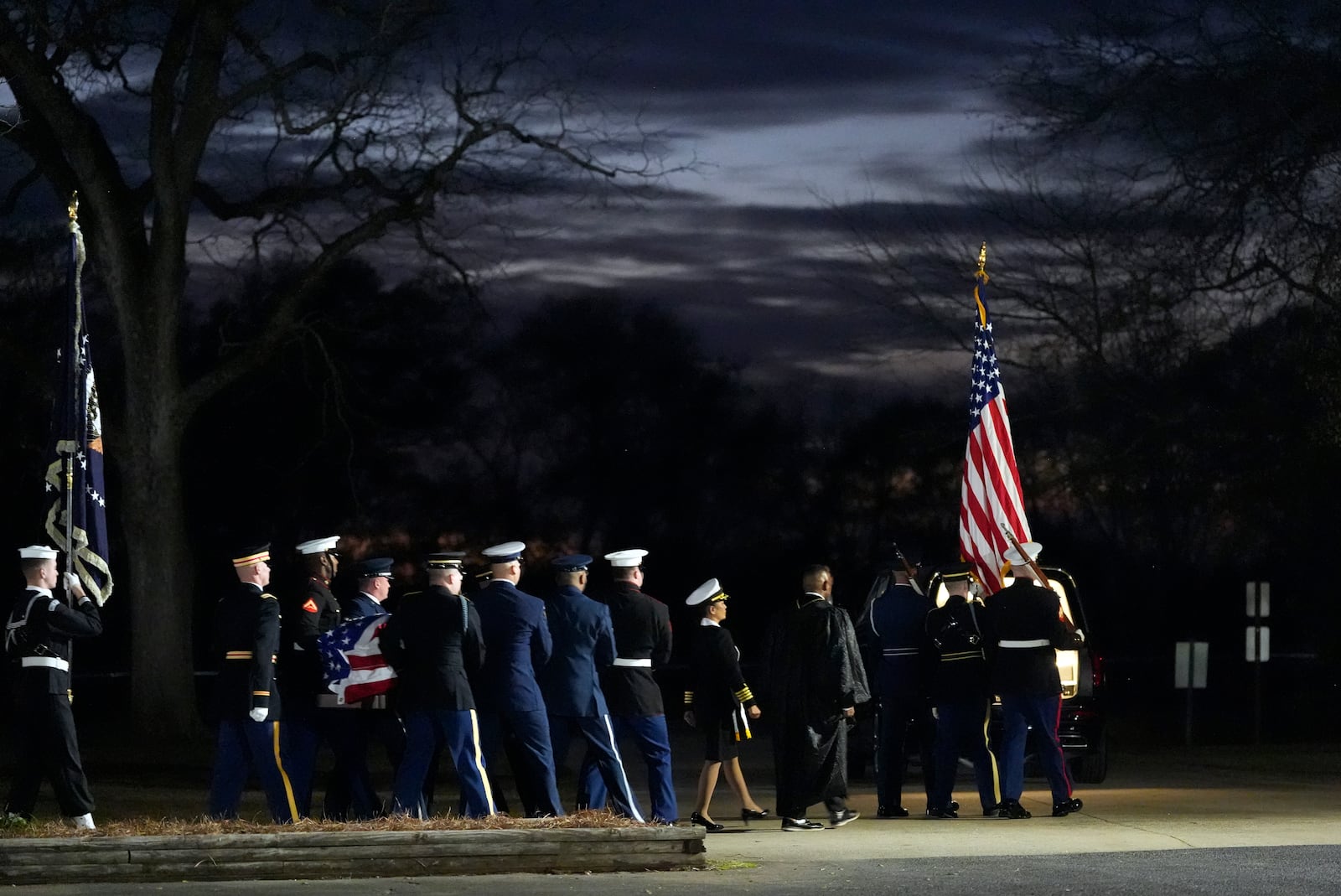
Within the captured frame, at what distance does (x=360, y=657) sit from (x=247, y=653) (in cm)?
71

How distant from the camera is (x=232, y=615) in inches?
498

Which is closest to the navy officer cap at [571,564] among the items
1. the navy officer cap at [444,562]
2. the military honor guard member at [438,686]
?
the navy officer cap at [444,562]

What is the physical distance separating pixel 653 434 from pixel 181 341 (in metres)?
21.3

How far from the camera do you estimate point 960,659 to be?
15.1 meters

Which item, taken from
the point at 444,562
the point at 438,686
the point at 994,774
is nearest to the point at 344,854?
the point at 438,686

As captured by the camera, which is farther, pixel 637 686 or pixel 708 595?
pixel 708 595

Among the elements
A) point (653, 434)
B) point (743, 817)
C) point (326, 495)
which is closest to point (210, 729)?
point (743, 817)

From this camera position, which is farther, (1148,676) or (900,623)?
(1148,676)

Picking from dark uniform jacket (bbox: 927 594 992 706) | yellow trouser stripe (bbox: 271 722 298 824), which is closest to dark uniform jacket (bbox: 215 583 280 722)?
yellow trouser stripe (bbox: 271 722 298 824)

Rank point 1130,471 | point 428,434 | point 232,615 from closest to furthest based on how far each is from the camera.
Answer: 1. point 232,615
2. point 1130,471
3. point 428,434

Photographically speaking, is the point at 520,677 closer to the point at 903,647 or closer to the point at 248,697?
the point at 248,697

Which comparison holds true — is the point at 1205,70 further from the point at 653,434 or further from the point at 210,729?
the point at 653,434

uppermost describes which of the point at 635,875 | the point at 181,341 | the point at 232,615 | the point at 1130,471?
the point at 181,341

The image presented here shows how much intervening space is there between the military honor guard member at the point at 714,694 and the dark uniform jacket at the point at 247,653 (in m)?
2.97
